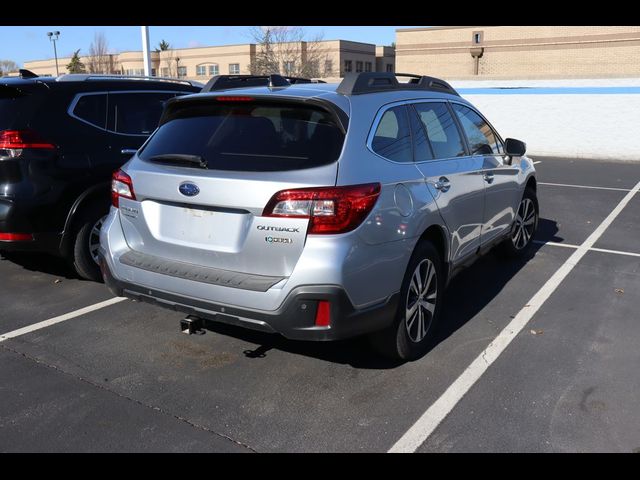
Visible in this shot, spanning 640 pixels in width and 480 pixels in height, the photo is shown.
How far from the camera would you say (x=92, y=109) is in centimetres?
551

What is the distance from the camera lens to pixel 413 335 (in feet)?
13.1

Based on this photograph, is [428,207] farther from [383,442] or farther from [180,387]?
[180,387]

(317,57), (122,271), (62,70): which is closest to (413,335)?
(122,271)

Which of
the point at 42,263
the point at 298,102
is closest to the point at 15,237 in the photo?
the point at 42,263

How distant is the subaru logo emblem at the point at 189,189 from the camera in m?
3.39

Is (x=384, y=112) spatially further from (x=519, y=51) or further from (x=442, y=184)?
(x=519, y=51)

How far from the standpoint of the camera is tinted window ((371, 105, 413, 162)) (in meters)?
3.67

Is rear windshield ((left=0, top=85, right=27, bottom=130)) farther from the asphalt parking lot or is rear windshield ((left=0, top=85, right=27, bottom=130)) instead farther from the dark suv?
the asphalt parking lot

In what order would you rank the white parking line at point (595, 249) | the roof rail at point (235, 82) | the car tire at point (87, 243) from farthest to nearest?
the white parking line at point (595, 249)
the car tire at point (87, 243)
the roof rail at point (235, 82)

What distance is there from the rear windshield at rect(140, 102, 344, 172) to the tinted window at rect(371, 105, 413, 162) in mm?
356

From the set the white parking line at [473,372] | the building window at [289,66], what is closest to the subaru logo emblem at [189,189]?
the white parking line at [473,372]

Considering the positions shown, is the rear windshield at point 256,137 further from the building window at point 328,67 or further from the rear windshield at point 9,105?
the building window at point 328,67

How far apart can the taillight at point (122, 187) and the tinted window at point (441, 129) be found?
2039 millimetres
